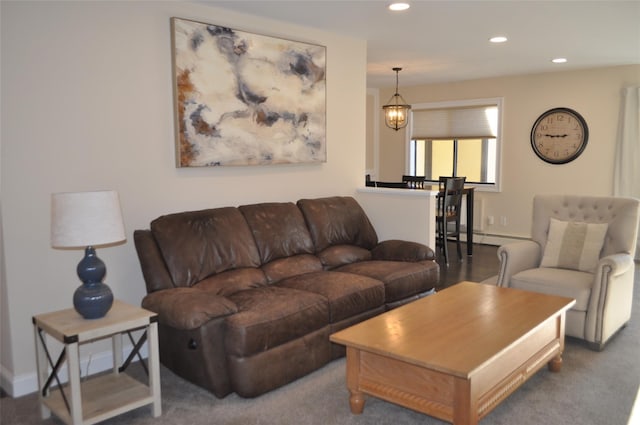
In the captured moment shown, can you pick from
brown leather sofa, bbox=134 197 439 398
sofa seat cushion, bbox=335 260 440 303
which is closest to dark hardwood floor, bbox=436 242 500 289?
sofa seat cushion, bbox=335 260 440 303

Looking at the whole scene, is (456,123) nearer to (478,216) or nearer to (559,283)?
(478,216)

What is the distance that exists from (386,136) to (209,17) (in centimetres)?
517

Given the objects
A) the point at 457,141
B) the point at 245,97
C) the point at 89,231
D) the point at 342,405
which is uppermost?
the point at 245,97

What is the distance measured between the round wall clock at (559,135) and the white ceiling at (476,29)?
63 cm

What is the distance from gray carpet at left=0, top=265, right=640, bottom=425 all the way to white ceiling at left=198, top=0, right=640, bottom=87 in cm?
251

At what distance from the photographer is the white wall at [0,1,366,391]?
287cm

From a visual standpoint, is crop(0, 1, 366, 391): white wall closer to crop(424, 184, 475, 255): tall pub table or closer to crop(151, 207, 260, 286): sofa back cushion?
crop(151, 207, 260, 286): sofa back cushion

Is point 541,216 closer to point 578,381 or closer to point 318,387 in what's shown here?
point 578,381

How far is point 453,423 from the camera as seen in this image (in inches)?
91.4

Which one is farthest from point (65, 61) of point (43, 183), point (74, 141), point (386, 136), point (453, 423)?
point (386, 136)

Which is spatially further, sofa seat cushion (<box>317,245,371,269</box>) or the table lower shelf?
sofa seat cushion (<box>317,245,371,269</box>)

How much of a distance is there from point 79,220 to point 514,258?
9.94 ft

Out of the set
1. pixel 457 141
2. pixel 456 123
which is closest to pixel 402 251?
pixel 456 123

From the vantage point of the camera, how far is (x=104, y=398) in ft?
8.74
